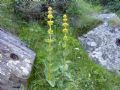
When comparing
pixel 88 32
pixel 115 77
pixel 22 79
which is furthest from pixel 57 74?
pixel 88 32

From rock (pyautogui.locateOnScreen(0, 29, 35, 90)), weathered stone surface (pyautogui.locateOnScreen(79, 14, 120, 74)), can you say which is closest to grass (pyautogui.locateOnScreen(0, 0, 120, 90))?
weathered stone surface (pyautogui.locateOnScreen(79, 14, 120, 74))

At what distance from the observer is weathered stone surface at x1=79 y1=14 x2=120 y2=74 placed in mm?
6219

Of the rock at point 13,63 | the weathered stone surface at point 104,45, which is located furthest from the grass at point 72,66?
the rock at point 13,63

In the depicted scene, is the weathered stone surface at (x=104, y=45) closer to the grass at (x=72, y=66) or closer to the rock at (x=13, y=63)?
the grass at (x=72, y=66)

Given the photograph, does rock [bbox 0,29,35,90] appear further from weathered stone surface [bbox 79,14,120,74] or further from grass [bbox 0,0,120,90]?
weathered stone surface [bbox 79,14,120,74]

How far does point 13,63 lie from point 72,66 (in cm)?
116

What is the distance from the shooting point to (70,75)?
531cm

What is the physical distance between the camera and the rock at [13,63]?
488 cm

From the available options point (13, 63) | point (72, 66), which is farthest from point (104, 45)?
point (13, 63)

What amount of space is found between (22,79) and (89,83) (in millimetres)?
1178

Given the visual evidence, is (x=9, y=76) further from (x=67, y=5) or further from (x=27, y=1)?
(x=67, y=5)

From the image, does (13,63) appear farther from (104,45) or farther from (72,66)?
(104,45)

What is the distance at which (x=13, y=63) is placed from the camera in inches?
200

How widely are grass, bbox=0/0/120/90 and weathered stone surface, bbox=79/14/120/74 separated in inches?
6.1
